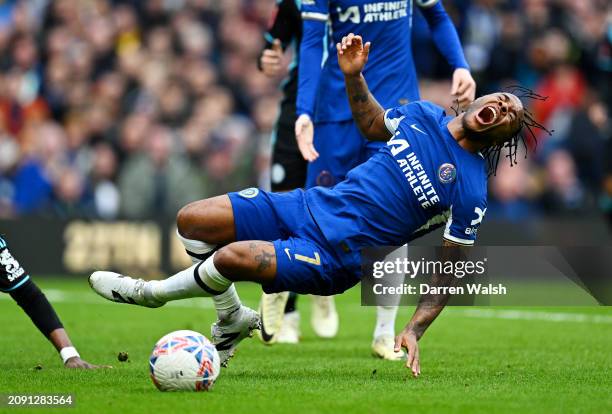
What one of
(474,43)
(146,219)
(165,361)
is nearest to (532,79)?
(474,43)

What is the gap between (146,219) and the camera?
56.6 ft

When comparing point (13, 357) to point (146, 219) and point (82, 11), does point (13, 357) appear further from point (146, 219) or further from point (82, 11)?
point (82, 11)

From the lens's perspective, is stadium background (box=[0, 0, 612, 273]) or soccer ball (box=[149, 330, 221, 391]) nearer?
soccer ball (box=[149, 330, 221, 391])

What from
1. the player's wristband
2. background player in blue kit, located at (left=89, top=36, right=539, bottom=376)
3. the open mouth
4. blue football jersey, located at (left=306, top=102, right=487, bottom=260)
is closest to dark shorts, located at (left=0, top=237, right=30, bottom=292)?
the player's wristband

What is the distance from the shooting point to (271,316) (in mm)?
9633

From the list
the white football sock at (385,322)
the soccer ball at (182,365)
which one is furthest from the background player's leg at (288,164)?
the soccer ball at (182,365)

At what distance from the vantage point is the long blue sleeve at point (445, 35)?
9.03m

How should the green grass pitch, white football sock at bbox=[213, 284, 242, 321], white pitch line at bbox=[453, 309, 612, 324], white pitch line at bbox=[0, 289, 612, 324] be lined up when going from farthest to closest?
white pitch line at bbox=[0, 289, 612, 324]
white pitch line at bbox=[453, 309, 612, 324]
white football sock at bbox=[213, 284, 242, 321]
the green grass pitch

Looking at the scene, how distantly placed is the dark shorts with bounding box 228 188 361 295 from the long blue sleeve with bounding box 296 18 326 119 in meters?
1.59

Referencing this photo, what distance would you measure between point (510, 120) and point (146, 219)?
10618 millimetres

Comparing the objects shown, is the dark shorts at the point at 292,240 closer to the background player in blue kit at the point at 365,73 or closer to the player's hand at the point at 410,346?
the player's hand at the point at 410,346

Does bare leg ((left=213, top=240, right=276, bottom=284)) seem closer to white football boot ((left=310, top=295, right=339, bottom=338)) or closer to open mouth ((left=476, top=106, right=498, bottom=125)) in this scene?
open mouth ((left=476, top=106, right=498, bottom=125))

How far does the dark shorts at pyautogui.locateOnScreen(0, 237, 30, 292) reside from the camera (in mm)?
7586

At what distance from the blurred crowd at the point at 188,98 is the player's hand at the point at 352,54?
8.66 metres
